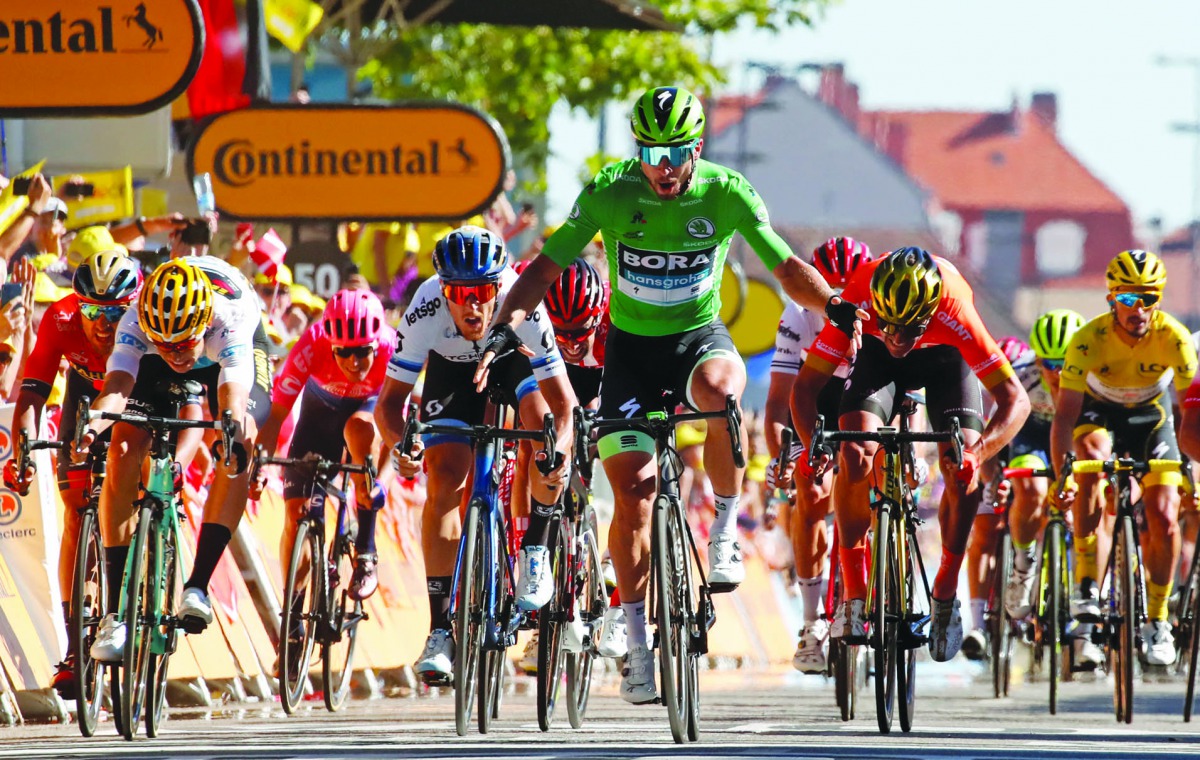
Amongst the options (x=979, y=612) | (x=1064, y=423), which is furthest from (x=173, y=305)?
(x=979, y=612)

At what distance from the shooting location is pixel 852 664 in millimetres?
11344

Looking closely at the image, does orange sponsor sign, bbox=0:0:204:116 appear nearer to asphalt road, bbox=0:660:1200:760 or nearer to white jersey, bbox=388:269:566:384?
white jersey, bbox=388:269:566:384

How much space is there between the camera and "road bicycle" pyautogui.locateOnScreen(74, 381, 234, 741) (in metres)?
9.75

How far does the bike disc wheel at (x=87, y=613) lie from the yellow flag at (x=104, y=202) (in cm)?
524

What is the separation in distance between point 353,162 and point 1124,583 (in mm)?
6873

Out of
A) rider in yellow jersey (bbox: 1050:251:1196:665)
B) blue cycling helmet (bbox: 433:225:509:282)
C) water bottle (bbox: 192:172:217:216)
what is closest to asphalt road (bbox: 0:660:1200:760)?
rider in yellow jersey (bbox: 1050:251:1196:665)

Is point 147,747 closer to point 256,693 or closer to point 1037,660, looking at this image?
point 256,693

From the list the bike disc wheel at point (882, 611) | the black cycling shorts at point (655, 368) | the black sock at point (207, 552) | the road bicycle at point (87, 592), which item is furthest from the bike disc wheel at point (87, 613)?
the bike disc wheel at point (882, 611)

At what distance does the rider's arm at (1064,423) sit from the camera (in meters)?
12.3

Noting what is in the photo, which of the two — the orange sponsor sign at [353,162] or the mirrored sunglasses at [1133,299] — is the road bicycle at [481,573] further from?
the orange sponsor sign at [353,162]

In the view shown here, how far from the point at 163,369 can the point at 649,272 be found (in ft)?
7.43

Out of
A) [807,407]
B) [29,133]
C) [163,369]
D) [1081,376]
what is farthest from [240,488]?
[29,133]

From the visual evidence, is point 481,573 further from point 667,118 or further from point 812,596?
point 812,596

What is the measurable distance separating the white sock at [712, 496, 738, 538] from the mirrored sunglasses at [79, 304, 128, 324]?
115 inches
